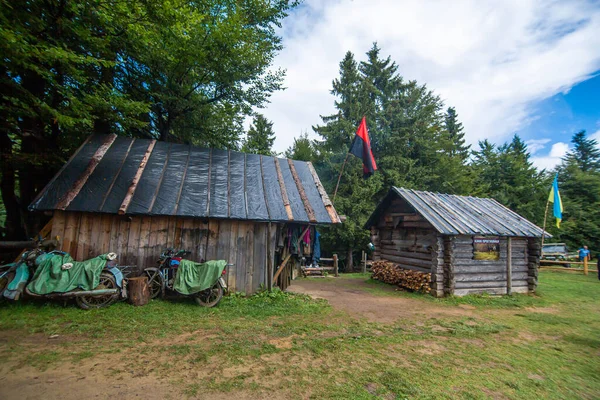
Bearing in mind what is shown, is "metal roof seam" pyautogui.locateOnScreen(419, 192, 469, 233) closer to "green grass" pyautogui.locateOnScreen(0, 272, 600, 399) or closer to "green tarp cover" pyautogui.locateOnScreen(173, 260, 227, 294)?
"green grass" pyautogui.locateOnScreen(0, 272, 600, 399)

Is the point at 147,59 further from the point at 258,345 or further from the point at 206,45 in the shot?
the point at 258,345

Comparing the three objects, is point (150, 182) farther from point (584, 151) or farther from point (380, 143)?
point (584, 151)

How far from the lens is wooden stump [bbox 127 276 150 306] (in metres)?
6.50

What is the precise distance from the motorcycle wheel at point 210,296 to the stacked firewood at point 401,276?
7512 mm

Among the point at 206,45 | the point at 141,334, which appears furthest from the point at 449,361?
the point at 206,45

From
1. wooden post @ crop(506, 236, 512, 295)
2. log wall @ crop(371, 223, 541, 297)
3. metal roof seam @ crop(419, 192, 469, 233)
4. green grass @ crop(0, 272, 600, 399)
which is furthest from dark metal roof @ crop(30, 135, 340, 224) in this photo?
wooden post @ crop(506, 236, 512, 295)

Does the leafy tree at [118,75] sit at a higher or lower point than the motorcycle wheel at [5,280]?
higher

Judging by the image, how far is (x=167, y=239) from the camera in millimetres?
7582

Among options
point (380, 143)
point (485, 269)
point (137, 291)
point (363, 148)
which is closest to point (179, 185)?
point (137, 291)

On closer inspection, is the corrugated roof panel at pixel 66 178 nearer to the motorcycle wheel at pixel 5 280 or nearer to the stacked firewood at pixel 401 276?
the motorcycle wheel at pixel 5 280

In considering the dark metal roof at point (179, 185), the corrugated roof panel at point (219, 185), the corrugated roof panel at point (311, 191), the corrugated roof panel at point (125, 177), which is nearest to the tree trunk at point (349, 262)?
the corrugated roof panel at point (311, 191)

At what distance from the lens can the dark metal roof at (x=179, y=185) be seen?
7.14 meters

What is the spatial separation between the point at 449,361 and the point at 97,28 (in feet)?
47.1

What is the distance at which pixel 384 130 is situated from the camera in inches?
923
